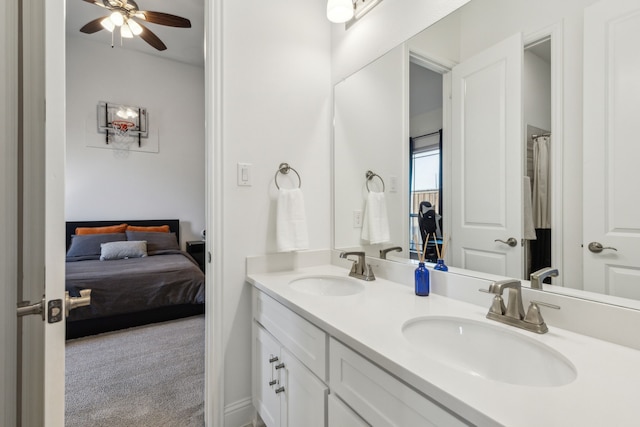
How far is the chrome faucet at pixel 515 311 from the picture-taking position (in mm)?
816

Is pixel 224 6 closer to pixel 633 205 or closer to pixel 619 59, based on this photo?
pixel 619 59

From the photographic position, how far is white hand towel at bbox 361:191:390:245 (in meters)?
1.56

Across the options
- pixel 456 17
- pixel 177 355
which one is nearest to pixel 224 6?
pixel 456 17

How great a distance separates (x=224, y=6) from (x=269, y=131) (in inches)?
24.2

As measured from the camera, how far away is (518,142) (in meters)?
1.00

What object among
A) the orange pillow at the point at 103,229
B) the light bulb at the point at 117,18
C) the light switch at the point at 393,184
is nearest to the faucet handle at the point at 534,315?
the light switch at the point at 393,184

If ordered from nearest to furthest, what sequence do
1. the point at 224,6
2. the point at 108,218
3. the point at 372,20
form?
the point at 224,6
the point at 372,20
the point at 108,218

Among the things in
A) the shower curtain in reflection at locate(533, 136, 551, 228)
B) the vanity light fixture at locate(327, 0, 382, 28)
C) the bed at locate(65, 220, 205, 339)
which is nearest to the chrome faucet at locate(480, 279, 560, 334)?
the shower curtain in reflection at locate(533, 136, 551, 228)

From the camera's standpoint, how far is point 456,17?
116cm

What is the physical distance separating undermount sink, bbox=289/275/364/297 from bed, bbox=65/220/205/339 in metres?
1.82

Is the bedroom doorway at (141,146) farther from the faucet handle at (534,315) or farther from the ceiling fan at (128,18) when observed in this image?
the faucet handle at (534,315)

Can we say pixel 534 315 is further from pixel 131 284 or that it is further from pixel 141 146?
pixel 141 146

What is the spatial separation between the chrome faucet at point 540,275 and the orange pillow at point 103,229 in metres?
4.42

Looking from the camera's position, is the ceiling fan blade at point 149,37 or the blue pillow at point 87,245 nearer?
the ceiling fan blade at point 149,37
